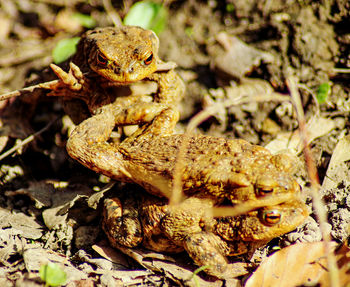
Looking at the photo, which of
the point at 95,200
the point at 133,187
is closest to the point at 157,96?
the point at 133,187

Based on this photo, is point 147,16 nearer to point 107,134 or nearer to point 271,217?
point 107,134

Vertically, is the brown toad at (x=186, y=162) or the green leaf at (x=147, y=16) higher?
the green leaf at (x=147, y=16)

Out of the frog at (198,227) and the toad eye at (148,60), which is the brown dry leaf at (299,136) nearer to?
the frog at (198,227)

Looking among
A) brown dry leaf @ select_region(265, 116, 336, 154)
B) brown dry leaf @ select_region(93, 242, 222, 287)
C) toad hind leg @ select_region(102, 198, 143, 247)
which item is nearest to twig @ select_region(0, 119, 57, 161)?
toad hind leg @ select_region(102, 198, 143, 247)

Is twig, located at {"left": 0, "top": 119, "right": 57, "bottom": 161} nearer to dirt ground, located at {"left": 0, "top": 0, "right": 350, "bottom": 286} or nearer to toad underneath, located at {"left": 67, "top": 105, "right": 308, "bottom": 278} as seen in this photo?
dirt ground, located at {"left": 0, "top": 0, "right": 350, "bottom": 286}

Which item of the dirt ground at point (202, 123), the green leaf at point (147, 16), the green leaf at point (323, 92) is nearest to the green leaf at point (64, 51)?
the dirt ground at point (202, 123)

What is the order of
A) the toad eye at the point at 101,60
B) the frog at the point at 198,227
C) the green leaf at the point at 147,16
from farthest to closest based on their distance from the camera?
1. the green leaf at the point at 147,16
2. the toad eye at the point at 101,60
3. the frog at the point at 198,227
